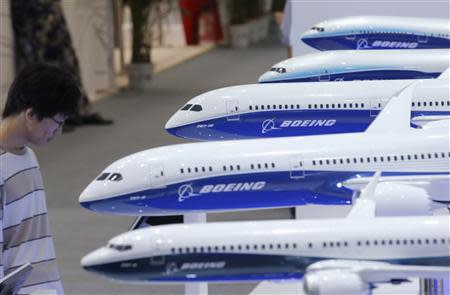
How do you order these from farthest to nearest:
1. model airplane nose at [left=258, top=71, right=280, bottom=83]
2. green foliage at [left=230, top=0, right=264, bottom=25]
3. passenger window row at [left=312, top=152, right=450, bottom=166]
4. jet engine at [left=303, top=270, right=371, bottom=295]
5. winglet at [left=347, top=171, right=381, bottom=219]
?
1. green foliage at [left=230, top=0, right=264, bottom=25]
2. model airplane nose at [left=258, top=71, right=280, bottom=83]
3. passenger window row at [left=312, top=152, right=450, bottom=166]
4. winglet at [left=347, top=171, right=381, bottom=219]
5. jet engine at [left=303, top=270, right=371, bottom=295]

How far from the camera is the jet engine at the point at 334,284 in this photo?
298 centimetres

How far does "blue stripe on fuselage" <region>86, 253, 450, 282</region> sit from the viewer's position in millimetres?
3086

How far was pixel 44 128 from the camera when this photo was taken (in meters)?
4.00

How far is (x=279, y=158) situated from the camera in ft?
13.0

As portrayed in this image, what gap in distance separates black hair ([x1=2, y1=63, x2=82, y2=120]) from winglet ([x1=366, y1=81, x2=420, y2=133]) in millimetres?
989

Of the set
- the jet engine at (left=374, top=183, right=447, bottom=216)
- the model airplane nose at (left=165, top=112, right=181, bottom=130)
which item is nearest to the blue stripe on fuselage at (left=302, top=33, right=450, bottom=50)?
the model airplane nose at (left=165, top=112, right=181, bottom=130)

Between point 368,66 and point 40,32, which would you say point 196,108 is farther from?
point 40,32

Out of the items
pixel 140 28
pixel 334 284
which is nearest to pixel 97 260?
pixel 334 284

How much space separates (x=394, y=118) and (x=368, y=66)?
1155 mm

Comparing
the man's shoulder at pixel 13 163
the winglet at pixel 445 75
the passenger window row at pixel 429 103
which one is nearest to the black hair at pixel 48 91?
the man's shoulder at pixel 13 163

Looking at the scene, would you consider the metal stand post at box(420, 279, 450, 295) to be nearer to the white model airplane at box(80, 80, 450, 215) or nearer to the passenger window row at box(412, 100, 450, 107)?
the white model airplane at box(80, 80, 450, 215)

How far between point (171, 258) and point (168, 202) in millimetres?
943

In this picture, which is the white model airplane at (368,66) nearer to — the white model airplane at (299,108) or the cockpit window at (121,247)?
the white model airplane at (299,108)

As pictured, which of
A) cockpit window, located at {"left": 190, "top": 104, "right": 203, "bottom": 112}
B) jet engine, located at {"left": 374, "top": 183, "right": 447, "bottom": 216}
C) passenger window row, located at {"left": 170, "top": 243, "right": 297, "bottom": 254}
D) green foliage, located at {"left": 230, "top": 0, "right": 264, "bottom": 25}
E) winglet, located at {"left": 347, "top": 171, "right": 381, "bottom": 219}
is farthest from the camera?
green foliage, located at {"left": 230, "top": 0, "right": 264, "bottom": 25}
